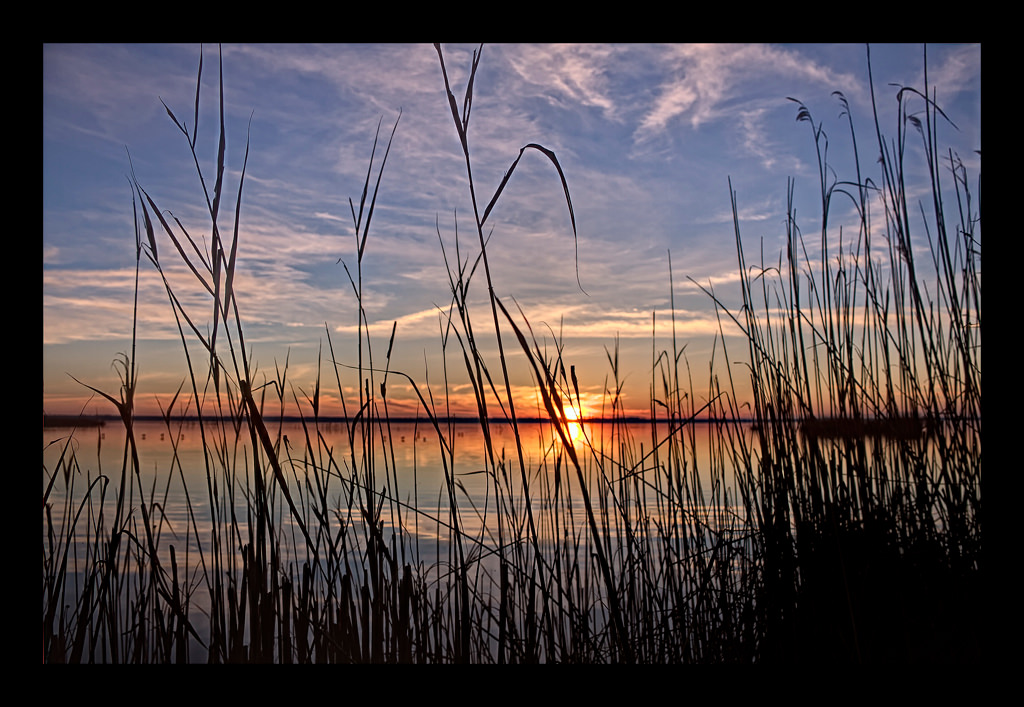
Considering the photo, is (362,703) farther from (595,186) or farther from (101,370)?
(595,186)

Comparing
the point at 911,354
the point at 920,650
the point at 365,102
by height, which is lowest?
the point at 920,650

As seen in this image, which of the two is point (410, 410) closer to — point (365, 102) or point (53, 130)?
point (365, 102)

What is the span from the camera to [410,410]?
1315mm

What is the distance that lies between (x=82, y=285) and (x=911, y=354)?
1.88 metres

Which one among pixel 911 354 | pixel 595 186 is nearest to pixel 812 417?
pixel 911 354

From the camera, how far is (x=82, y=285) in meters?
1.39

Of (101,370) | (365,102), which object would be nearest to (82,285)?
(101,370)

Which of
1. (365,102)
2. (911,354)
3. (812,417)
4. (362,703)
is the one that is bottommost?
(362,703)

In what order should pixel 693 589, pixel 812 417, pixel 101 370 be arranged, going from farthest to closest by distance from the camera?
pixel 693 589
pixel 812 417
pixel 101 370

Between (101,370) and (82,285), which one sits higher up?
(82,285)
